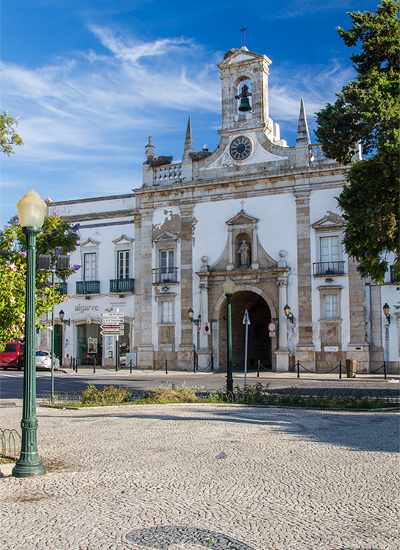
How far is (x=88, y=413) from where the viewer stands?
1387 centimetres

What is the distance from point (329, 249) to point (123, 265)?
1178 cm

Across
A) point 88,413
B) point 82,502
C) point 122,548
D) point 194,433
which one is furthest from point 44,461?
point 88,413

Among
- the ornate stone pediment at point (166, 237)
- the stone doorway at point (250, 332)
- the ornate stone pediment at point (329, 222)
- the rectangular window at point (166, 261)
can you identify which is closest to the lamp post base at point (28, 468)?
the ornate stone pediment at point (329, 222)

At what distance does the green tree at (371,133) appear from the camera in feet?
49.5

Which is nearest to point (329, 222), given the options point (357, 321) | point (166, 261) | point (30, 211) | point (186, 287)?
point (357, 321)

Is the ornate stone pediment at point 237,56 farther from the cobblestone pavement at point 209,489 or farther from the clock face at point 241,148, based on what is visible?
the cobblestone pavement at point 209,489

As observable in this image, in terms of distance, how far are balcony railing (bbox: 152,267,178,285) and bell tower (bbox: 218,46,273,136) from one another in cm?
764

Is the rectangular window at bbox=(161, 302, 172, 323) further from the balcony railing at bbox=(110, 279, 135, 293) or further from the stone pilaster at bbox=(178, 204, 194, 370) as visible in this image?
the balcony railing at bbox=(110, 279, 135, 293)

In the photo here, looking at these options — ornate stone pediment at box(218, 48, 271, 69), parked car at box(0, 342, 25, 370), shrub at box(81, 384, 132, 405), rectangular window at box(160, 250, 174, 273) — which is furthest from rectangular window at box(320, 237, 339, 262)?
parked car at box(0, 342, 25, 370)

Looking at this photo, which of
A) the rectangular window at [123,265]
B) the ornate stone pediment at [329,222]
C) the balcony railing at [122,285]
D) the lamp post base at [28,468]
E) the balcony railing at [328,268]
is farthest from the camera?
the rectangular window at [123,265]

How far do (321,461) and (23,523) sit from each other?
13.6 ft

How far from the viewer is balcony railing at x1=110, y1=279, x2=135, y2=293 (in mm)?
32750

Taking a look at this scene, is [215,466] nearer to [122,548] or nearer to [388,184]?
[122,548]

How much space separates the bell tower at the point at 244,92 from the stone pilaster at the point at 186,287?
16.0 feet
